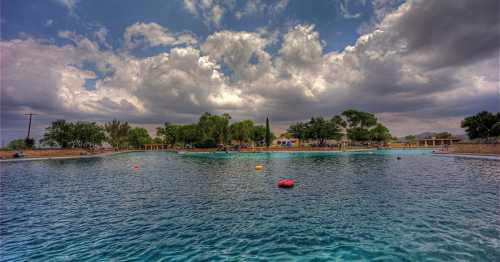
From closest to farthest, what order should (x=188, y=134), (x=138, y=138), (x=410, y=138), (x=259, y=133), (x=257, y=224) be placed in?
(x=257, y=224) → (x=188, y=134) → (x=259, y=133) → (x=138, y=138) → (x=410, y=138)

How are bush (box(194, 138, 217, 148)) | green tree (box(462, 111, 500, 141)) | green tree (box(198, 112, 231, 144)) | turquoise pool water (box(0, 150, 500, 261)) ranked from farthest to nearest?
bush (box(194, 138, 217, 148)), green tree (box(198, 112, 231, 144)), green tree (box(462, 111, 500, 141)), turquoise pool water (box(0, 150, 500, 261))

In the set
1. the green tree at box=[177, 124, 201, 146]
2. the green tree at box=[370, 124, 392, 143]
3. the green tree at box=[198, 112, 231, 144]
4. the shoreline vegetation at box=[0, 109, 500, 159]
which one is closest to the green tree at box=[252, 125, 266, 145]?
the shoreline vegetation at box=[0, 109, 500, 159]

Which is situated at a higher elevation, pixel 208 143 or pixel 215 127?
pixel 215 127

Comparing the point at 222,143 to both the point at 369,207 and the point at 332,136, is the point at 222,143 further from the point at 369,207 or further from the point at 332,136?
the point at 369,207

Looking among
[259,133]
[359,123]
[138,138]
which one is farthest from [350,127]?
[138,138]

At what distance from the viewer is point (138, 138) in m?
121

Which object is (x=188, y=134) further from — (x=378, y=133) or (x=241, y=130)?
(x=378, y=133)

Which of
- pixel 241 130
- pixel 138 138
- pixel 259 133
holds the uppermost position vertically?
pixel 241 130

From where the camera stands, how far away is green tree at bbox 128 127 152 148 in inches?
4702

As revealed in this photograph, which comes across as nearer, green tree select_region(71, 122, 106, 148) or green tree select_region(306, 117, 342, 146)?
green tree select_region(71, 122, 106, 148)

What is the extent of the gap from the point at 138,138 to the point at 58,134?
43.1m

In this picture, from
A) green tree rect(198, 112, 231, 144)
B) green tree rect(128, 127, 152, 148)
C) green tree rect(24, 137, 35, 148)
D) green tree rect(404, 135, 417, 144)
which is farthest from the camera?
green tree rect(128, 127, 152, 148)

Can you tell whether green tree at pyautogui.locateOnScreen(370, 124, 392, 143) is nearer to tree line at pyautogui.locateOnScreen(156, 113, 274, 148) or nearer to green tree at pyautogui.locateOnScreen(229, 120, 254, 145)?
tree line at pyautogui.locateOnScreen(156, 113, 274, 148)

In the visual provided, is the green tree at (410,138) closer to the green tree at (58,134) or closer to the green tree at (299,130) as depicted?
the green tree at (299,130)
